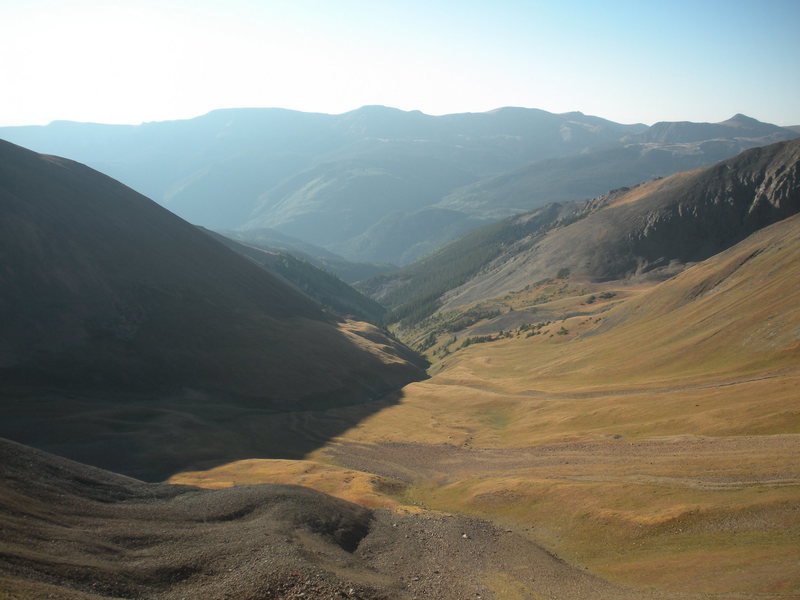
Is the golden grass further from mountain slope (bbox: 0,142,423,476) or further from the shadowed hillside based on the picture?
mountain slope (bbox: 0,142,423,476)

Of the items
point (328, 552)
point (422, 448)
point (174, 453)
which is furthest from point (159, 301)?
point (328, 552)

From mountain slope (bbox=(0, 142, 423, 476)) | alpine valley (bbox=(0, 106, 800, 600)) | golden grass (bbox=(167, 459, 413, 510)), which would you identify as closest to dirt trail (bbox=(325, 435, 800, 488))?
alpine valley (bbox=(0, 106, 800, 600))

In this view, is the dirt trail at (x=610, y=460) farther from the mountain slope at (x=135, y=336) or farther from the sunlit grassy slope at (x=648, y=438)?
the mountain slope at (x=135, y=336)

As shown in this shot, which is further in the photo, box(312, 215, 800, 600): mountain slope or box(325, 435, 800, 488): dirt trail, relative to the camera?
box(325, 435, 800, 488): dirt trail

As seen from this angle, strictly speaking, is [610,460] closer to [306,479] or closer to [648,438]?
[648,438]

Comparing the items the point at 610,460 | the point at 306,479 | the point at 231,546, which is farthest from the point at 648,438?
the point at 231,546

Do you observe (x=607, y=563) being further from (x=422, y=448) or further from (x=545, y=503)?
(x=422, y=448)
